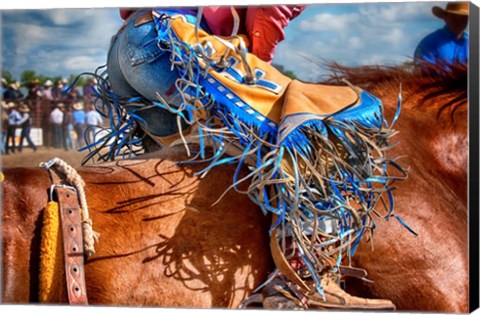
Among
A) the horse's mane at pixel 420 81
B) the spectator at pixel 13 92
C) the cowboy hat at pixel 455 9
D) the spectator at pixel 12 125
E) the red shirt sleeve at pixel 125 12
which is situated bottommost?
the spectator at pixel 12 125

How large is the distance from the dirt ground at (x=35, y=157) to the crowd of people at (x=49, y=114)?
0.06 metres

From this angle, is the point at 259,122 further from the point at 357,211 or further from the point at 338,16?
the point at 338,16

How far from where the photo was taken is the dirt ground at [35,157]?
5500 mm

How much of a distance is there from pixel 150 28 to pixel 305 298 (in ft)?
2.88

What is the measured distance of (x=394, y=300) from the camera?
88.0 inches

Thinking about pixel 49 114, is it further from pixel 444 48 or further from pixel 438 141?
pixel 438 141

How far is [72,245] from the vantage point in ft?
6.02

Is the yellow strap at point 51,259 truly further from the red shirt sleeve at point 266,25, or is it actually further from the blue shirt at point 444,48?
the blue shirt at point 444,48

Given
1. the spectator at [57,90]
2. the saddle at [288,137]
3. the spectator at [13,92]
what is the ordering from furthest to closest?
the spectator at [57,90] → the spectator at [13,92] → the saddle at [288,137]

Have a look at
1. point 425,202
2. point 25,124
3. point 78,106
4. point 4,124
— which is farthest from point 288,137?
point 78,106

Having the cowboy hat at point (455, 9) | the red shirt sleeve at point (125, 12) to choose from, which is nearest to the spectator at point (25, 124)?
the red shirt sleeve at point (125, 12)

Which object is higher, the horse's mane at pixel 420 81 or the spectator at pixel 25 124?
the horse's mane at pixel 420 81

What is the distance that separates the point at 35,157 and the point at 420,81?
3782mm

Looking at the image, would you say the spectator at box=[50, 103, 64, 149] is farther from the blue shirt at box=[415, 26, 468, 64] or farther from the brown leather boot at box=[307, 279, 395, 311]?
the brown leather boot at box=[307, 279, 395, 311]
